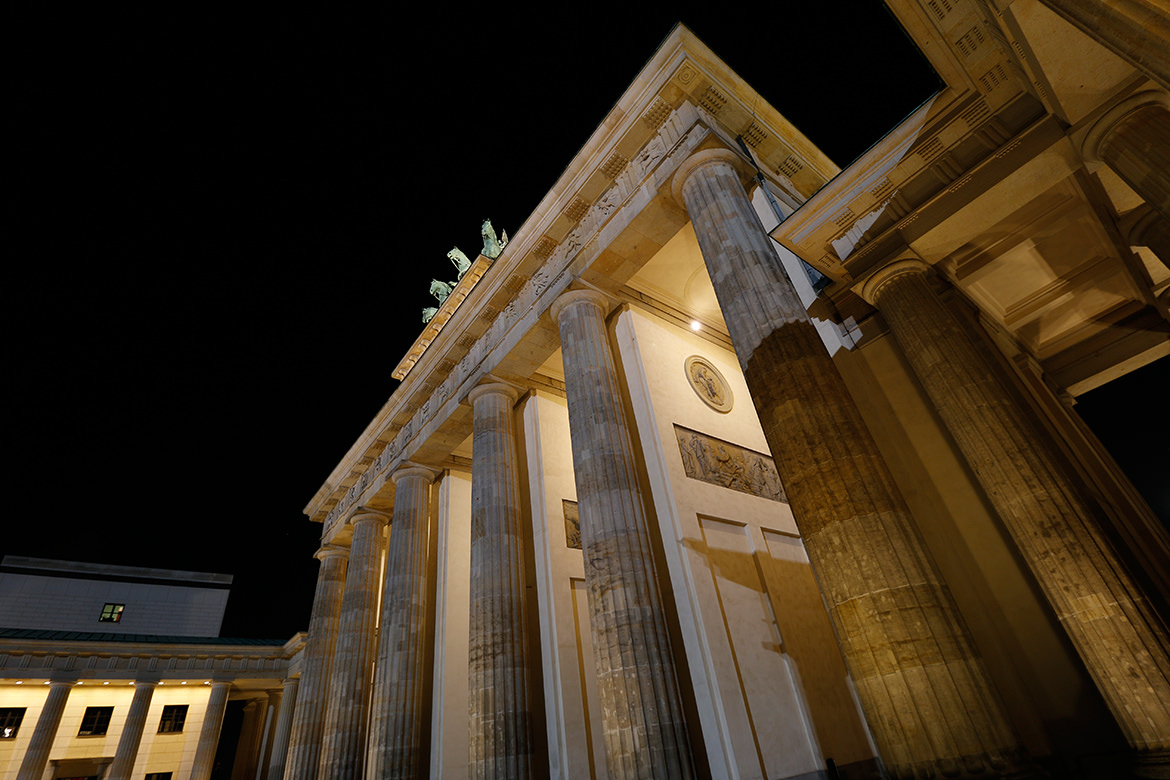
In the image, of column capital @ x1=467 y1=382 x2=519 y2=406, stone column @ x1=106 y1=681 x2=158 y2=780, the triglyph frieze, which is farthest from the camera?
stone column @ x1=106 y1=681 x2=158 y2=780

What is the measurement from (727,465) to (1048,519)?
16.9 feet

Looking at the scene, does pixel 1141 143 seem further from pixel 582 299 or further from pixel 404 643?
pixel 404 643

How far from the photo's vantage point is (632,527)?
8266mm

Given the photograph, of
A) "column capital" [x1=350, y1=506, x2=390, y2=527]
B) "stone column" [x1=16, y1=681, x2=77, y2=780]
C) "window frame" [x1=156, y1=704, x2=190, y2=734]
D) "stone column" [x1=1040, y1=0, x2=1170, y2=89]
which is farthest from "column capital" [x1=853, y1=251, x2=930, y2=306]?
"window frame" [x1=156, y1=704, x2=190, y2=734]

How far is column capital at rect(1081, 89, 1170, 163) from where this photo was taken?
5113 mm

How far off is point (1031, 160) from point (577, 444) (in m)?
7.37

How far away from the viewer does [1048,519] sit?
5379mm

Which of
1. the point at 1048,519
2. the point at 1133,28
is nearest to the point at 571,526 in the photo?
the point at 1048,519

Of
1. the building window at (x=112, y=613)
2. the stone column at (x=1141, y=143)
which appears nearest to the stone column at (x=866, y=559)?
the stone column at (x=1141, y=143)

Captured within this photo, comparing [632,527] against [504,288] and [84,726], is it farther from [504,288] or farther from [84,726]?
[84,726]

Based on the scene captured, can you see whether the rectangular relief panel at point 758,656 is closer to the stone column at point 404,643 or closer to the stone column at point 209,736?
the stone column at point 404,643

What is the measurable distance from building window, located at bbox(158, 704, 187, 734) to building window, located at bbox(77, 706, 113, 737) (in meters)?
2.16

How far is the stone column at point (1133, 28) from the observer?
3.01m

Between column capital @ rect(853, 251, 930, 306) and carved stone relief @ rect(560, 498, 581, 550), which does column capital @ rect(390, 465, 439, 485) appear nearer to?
carved stone relief @ rect(560, 498, 581, 550)
